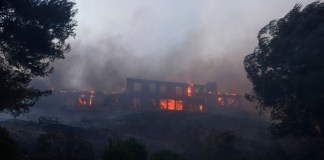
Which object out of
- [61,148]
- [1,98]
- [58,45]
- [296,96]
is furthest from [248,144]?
[1,98]

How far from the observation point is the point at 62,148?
20125 mm

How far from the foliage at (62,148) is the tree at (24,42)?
17.0ft

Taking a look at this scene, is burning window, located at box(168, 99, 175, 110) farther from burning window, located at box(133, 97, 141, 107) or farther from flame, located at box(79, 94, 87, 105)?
flame, located at box(79, 94, 87, 105)

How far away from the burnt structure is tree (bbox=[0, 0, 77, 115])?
143ft

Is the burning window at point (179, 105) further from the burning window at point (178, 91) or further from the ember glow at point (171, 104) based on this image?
the burning window at point (178, 91)

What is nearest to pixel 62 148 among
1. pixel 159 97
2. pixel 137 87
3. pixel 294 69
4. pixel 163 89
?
pixel 294 69

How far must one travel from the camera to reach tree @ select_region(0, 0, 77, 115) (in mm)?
14688

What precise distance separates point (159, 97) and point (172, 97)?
3.16 meters

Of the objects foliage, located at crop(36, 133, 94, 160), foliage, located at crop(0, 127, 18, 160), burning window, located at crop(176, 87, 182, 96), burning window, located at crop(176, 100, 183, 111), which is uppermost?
burning window, located at crop(176, 87, 182, 96)

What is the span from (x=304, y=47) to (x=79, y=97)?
4788cm

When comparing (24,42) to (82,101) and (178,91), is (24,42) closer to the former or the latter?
(82,101)

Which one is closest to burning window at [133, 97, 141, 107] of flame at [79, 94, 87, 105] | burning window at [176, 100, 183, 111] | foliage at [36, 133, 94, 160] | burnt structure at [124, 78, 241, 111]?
burnt structure at [124, 78, 241, 111]

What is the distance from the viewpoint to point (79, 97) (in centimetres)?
6022

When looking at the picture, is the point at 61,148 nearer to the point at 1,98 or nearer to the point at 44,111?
the point at 1,98
